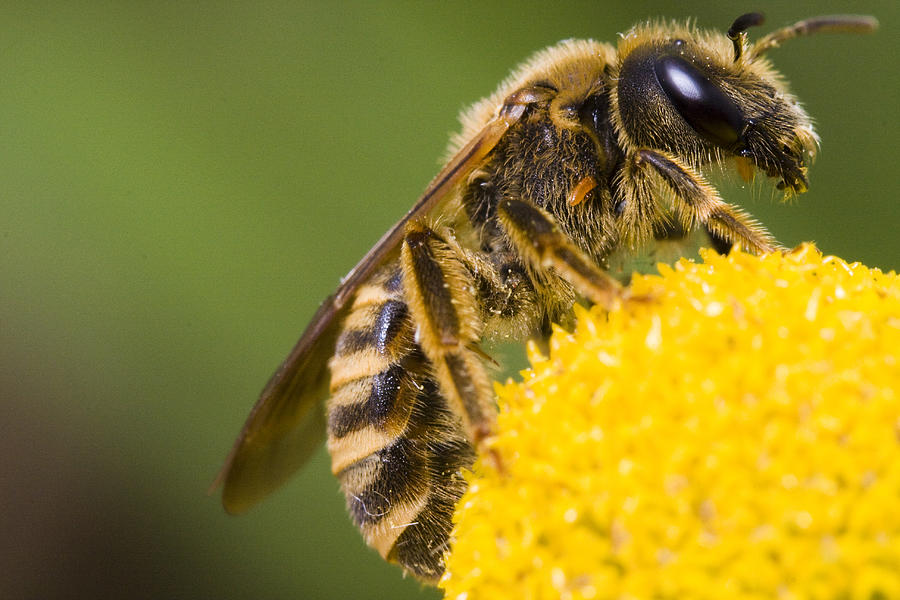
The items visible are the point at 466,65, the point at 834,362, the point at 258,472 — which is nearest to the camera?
the point at 834,362

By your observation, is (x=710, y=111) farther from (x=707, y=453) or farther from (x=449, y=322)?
(x=707, y=453)

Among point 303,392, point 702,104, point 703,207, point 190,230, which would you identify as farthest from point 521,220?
point 190,230

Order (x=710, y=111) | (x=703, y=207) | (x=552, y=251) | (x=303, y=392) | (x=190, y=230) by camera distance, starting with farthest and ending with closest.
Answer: (x=190, y=230) → (x=303, y=392) → (x=710, y=111) → (x=703, y=207) → (x=552, y=251)

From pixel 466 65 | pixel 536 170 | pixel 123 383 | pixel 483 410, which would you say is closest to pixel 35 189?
pixel 123 383

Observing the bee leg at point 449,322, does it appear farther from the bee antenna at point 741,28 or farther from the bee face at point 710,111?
the bee antenna at point 741,28

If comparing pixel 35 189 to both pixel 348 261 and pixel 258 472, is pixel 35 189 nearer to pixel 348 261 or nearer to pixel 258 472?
pixel 348 261
